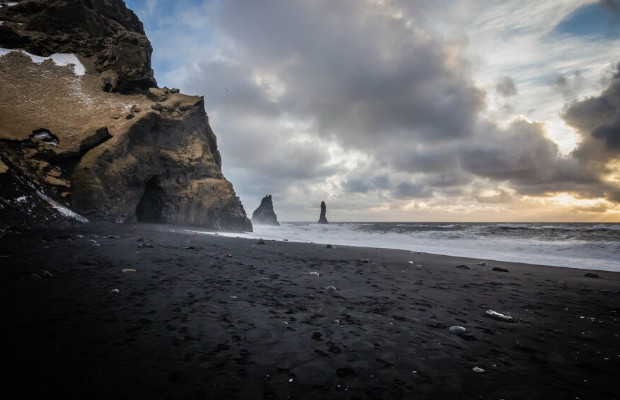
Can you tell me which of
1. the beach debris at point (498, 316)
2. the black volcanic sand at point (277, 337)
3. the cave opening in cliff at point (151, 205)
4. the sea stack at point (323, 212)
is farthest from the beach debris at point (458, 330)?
the sea stack at point (323, 212)

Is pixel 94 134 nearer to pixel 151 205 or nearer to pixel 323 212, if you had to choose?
pixel 151 205

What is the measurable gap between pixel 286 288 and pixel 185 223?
77.8 feet

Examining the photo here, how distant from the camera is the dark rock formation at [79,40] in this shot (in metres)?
28.0

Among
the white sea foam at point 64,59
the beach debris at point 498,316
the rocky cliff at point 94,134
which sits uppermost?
the white sea foam at point 64,59

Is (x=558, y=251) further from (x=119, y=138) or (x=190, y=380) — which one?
(x=119, y=138)

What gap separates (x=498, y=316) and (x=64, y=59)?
40.0 m

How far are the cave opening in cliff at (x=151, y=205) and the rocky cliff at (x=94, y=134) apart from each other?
0.10 meters

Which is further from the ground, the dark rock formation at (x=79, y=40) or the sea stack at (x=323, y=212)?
the dark rock formation at (x=79, y=40)

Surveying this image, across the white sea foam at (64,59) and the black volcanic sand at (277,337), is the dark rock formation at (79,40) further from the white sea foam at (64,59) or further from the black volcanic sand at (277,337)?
the black volcanic sand at (277,337)

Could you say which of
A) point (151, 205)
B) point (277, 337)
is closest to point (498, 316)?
point (277, 337)

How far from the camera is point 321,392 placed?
2514 millimetres

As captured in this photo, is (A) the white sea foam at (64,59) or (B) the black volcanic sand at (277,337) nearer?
(B) the black volcanic sand at (277,337)

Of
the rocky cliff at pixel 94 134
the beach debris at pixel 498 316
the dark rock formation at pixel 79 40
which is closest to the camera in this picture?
the beach debris at pixel 498 316

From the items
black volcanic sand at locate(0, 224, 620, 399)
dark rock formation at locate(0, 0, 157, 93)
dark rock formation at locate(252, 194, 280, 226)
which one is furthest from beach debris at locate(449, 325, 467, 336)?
dark rock formation at locate(252, 194, 280, 226)
